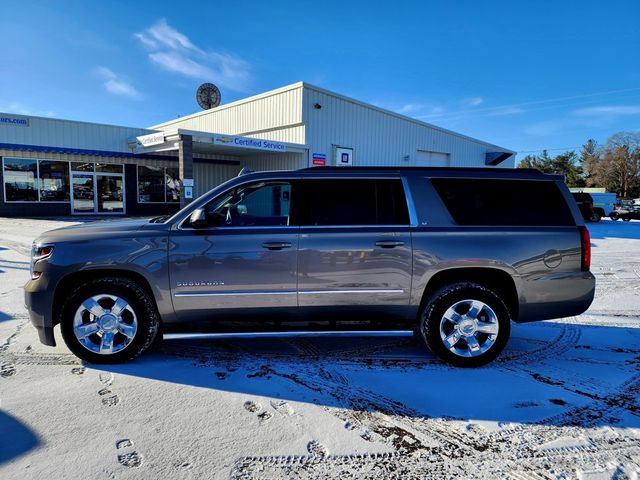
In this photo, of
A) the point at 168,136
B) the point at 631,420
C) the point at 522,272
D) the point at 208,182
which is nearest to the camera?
the point at 631,420

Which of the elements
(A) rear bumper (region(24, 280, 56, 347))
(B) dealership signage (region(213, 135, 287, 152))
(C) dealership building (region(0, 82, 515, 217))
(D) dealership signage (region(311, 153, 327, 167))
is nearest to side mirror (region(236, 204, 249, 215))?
(A) rear bumper (region(24, 280, 56, 347))

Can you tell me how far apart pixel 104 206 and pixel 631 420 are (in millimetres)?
23487

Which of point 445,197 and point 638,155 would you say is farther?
point 638,155

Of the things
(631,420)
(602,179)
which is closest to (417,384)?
(631,420)

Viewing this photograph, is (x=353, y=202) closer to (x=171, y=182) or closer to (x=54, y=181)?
(x=54, y=181)

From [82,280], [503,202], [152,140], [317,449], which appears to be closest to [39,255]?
[82,280]

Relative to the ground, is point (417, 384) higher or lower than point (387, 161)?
lower

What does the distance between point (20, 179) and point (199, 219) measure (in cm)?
2082

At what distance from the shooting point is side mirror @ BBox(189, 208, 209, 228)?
3.76 m

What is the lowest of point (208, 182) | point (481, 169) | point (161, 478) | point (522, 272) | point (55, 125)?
Answer: point (161, 478)

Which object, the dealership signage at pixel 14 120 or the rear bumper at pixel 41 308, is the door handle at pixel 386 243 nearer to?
the rear bumper at pixel 41 308

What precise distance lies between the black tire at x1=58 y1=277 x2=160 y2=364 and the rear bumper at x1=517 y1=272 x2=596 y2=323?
3553mm

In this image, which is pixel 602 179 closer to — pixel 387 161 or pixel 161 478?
pixel 387 161

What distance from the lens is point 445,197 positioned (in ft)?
13.3
